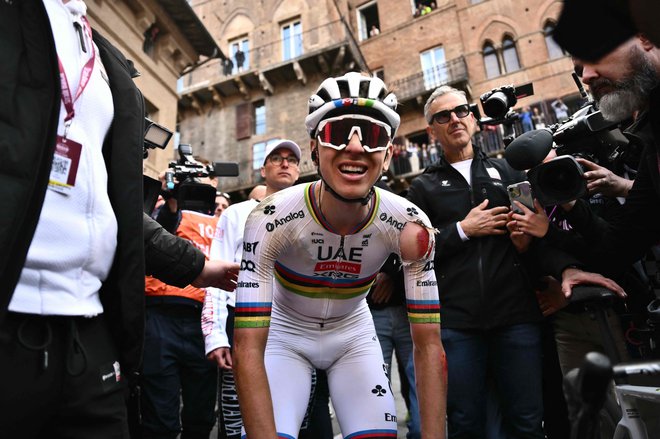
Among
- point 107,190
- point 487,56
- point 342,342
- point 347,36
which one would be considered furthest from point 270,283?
point 487,56

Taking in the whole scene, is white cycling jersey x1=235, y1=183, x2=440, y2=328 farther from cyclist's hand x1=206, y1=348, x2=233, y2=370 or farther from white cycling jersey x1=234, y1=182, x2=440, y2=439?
cyclist's hand x1=206, y1=348, x2=233, y2=370

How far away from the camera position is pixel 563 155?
270cm

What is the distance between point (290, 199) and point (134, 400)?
1.36m

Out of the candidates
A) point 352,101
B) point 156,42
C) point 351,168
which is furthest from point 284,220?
point 156,42

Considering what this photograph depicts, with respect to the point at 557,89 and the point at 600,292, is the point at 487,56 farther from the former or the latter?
the point at 600,292

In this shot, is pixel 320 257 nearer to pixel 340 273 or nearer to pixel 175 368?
pixel 340 273

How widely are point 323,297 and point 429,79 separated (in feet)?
75.0

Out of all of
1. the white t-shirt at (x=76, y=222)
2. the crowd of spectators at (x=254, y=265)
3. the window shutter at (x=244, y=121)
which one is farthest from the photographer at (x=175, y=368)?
the window shutter at (x=244, y=121)

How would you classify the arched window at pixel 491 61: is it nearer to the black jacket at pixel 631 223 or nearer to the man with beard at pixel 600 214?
the man with beard at pixel 600 214

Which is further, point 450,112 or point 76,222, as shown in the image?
point 450,112

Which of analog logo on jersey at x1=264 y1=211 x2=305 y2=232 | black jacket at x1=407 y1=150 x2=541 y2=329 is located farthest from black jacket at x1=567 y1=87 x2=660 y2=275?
analog logo on jersey at x1=264 y1=211 x2=305 y2=232

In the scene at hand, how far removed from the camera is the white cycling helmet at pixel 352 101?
7.50ft

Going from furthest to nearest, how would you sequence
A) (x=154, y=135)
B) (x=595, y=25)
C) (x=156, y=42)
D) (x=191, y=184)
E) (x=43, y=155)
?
(x=156, y=42), (x=191, y=184), (x=154, y=135), (x=43, y=155), (x=595, y=25)

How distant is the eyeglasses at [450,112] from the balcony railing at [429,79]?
1949 cm
